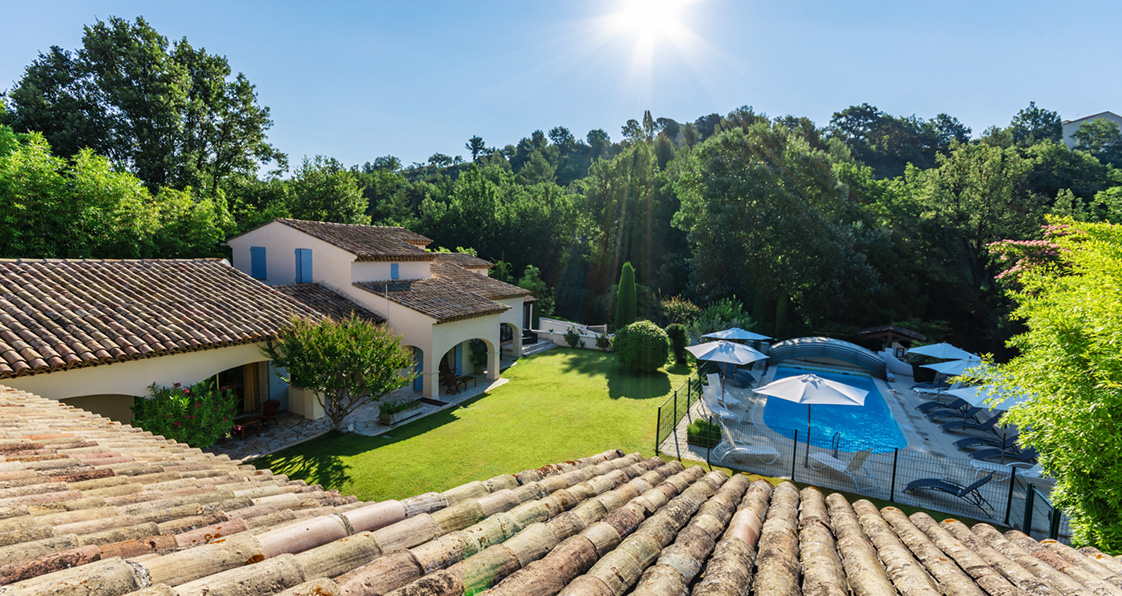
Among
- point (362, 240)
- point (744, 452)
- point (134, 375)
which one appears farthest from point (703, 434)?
point (362, 240)

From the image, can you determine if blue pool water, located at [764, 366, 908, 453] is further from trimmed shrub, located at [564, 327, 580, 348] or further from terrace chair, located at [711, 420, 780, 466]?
trimmed shrub, located at [564, 327, 580, 348]

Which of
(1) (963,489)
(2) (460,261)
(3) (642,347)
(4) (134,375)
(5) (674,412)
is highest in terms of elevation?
(2) (460,261)

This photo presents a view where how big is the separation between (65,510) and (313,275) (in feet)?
58.7

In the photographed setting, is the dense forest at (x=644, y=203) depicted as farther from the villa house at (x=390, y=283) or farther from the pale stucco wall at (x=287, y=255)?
the villa house at (x=390, y=283)

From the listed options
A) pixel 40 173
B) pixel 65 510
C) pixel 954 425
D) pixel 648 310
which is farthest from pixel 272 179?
pixel 954 425

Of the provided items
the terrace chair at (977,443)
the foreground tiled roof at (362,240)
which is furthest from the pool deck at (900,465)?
the foreground tiled roof at (362,240)

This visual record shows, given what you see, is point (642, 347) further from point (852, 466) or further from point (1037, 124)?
point (1037, 124)

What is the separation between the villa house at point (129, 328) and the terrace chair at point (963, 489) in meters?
18.5

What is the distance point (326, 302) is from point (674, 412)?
1357cm

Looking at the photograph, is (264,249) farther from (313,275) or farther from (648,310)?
(648,310)

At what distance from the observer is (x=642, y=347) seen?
79.4 feet

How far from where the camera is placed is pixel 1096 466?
6.36m

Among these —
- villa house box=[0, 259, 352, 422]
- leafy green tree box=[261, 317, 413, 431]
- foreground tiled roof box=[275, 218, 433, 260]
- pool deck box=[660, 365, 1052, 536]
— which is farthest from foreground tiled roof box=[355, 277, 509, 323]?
pool deck box=[660, 365, 1052, 536]

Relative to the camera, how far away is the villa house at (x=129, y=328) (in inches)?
405
